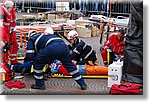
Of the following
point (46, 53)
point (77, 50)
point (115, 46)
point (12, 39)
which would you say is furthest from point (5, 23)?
point (115, 46)

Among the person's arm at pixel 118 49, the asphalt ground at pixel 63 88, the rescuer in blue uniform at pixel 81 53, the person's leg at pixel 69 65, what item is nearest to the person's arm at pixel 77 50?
the rescuer in blue uniform at pixel 81 53

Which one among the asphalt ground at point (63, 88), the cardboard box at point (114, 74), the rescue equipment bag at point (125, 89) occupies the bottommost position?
the asphalt ground at point (63, 88)

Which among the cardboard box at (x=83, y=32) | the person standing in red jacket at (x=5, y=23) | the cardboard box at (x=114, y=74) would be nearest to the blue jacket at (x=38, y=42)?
the person standing in red jacket at (x=5, y=23)

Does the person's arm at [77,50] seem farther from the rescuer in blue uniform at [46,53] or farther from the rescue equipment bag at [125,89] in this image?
the rescue equipment bag at [125,89]

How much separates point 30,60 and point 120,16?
4514 mm

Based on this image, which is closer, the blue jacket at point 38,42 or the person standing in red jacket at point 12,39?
the blue jacket at point 38,42

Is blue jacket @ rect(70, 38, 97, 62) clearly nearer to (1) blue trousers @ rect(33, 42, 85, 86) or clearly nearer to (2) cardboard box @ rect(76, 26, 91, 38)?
(1) blue trousers @ rect(33, 42, 85, 86)

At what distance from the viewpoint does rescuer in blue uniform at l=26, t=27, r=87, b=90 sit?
200 inches

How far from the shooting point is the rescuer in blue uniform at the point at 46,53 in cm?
508

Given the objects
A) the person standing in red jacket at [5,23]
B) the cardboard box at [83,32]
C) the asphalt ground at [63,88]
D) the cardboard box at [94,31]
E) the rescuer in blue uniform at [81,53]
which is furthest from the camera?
the cardboard box at [94,31]

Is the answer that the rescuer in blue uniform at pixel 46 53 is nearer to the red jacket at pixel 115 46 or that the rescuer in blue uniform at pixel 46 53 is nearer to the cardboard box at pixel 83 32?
the red jacket at pixel 115 46

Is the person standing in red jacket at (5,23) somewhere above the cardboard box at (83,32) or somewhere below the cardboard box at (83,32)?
above

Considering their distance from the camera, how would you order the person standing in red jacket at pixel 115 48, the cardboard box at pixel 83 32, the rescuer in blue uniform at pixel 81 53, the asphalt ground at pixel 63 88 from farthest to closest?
1. the cardboard box at pixel 83 32
2. the person standing in red jacket at pixel 115 48
3. the rescuer in blue uniform at pixel 81 53
4. the asphalt ground at pixel 63 88

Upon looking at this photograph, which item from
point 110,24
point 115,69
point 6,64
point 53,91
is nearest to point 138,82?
point 115,69
